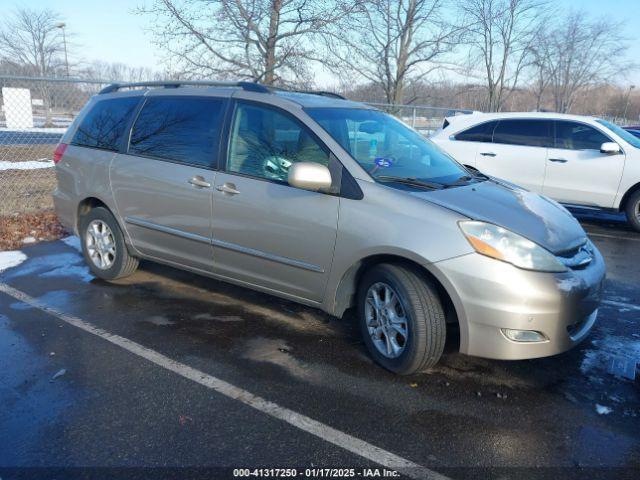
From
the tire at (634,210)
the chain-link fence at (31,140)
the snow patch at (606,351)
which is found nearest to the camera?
the snow patch at (606,351)

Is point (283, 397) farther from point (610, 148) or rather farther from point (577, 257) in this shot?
point (610, 148)

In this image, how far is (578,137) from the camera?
821cm

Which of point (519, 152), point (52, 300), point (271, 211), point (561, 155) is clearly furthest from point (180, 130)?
point (561, 155)

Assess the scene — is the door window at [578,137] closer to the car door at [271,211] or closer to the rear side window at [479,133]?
the rear side window at [479,133]

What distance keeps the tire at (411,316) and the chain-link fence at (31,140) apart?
20.7 ft

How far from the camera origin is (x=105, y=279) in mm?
5199

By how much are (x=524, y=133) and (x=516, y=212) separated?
18.6ft

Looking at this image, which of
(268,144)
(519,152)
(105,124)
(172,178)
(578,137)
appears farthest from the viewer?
(519,152)

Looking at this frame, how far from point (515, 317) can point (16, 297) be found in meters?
4.24

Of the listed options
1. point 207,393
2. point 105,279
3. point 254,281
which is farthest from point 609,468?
point 105,279

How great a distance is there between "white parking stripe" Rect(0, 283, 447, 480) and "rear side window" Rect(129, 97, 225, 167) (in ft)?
5.04

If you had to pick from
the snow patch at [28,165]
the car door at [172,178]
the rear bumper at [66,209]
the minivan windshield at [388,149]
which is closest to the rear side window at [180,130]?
the car door at [172,178]

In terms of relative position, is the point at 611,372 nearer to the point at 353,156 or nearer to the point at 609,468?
the point at 609,468

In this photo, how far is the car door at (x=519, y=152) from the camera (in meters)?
8.40
